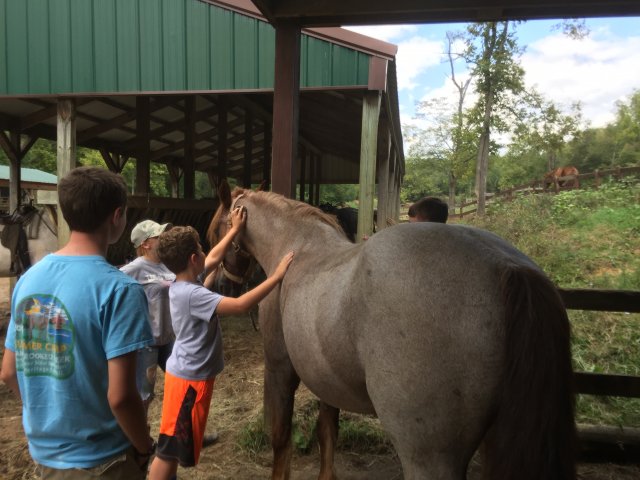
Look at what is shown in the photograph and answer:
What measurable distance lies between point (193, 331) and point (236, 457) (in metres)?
1.51

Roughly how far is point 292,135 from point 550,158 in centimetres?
6438

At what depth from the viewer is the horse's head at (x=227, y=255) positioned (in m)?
3.22

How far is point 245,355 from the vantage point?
5703 millimetres

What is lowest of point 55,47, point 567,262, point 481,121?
point 567,262

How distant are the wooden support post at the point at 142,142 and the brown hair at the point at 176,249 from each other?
20.6 feet

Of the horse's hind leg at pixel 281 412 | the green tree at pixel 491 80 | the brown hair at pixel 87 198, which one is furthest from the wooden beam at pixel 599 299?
the green tree at pixel 491 80

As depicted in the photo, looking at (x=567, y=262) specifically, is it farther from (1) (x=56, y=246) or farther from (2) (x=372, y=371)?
(1) (x=56, y=246)

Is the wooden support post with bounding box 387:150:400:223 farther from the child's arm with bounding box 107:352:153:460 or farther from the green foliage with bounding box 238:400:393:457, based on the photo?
the child's arm with bounding box 107:352:153:460

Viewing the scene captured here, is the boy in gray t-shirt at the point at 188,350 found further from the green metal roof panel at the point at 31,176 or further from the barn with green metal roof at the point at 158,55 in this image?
the green metal roof panel at the point at 31,176

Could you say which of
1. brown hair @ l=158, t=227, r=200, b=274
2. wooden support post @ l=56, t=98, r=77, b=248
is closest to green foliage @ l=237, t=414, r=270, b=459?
brown hair @ l=158, t=227, r=200, b=274

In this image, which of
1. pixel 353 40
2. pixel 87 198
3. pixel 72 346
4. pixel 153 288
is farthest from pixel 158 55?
pixel 72 346

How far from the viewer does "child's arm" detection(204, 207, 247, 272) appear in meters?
2.84

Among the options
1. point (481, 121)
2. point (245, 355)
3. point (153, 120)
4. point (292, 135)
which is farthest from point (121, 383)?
point (481, 121)

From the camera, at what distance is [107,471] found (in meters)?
1.39
